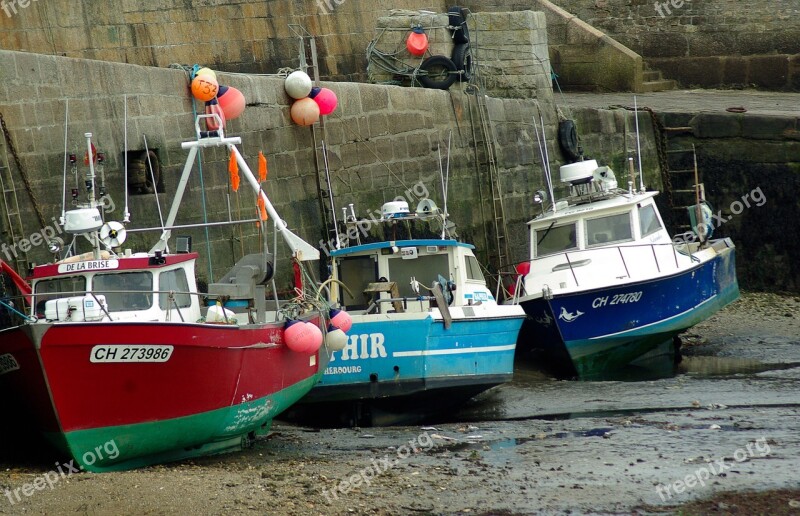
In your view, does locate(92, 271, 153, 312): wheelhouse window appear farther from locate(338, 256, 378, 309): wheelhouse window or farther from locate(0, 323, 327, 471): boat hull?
locate(338, 256, 378, 309): wheelhouse window

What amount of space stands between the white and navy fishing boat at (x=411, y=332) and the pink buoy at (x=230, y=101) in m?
1.83

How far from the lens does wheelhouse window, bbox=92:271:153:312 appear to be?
9.97 metres

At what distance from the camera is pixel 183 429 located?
382 inches

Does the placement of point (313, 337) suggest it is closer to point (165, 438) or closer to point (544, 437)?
point (165, 438)

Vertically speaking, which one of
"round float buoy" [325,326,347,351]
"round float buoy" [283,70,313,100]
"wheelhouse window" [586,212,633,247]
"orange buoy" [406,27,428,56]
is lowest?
"round float buoy" [325,326,347,351]

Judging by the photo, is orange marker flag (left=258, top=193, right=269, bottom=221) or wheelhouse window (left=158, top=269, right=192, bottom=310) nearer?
wheelhouse window (left=158, top=269, right=192, bottom=310)

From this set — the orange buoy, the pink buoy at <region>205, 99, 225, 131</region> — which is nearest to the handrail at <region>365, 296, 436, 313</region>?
the pink buoy at <region>205, 99, 225, 131</region>

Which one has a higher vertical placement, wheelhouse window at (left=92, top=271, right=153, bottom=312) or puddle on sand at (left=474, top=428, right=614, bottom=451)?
wheelhouse window at (left=92, top=271, right=153, bottom=312)

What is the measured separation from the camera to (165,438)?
964 centimetres

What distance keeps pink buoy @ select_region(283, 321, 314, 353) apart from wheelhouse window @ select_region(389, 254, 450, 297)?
2445 mm

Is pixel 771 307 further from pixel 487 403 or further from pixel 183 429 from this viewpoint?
pixel 183 429

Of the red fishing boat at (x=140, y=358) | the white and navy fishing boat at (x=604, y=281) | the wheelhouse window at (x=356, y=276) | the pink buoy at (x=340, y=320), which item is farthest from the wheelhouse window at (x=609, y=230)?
the red fishing boat at (x=140, y=358)

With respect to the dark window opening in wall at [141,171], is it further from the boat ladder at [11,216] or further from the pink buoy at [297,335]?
the pink buoy at [297,335]

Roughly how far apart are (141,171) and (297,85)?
2491 mm
